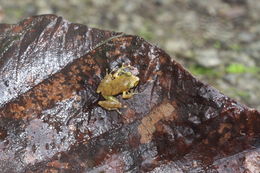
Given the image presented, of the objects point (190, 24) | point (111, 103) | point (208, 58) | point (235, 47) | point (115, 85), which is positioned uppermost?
point (190, 24)

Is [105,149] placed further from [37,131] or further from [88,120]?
[37,131]

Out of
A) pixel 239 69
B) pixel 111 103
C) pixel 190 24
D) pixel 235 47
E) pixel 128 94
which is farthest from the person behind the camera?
pixel 190 24

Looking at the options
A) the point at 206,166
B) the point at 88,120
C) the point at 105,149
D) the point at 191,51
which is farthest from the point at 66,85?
the point at 191,51

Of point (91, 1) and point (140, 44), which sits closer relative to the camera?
point (140, 44)

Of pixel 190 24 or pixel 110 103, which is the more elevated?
pixel 190 24


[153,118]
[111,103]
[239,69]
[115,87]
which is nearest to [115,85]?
[115,87]

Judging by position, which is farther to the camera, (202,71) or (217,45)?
(217,45)

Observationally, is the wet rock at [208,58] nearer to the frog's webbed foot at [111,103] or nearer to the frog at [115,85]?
the frog at [115,85]

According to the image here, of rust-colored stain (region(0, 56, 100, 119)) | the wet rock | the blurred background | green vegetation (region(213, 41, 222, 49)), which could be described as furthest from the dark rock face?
green vegetation (region(213, 41, 222, 49))

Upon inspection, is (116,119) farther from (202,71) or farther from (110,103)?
(202,71)
